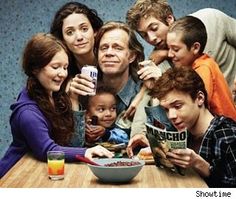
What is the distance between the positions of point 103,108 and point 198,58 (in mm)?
396

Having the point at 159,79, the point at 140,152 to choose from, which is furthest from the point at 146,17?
the point at 140,152

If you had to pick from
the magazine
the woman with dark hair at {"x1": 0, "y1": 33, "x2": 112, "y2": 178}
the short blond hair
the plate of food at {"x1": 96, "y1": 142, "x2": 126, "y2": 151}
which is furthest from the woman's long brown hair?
the magazine

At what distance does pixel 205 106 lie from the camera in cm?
195

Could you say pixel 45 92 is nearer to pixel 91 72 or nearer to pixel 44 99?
pixel 44 99

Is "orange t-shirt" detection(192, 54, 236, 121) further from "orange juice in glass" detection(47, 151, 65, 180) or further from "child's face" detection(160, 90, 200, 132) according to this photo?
"orange juice in glass" detection(47, 151, 65, 180)

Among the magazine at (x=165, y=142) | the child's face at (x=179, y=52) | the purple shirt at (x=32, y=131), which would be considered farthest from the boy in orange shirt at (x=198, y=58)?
the purple shirt at (x=32, y=131)

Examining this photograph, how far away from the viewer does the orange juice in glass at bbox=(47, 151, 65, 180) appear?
→ 1706 millimetres

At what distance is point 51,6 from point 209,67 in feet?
2.05

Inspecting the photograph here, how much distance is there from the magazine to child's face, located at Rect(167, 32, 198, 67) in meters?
0.31

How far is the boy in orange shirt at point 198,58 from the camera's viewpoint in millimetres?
1971

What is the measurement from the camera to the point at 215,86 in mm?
1975

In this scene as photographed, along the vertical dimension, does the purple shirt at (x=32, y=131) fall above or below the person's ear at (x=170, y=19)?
below

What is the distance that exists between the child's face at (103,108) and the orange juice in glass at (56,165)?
0.30 meters

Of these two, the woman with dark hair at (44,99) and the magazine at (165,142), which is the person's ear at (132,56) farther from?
the magazine at (165,142)
